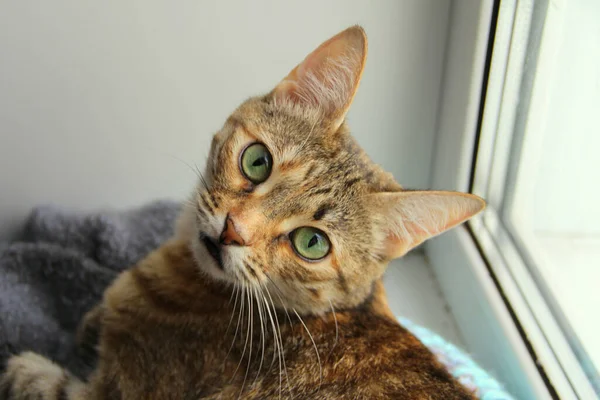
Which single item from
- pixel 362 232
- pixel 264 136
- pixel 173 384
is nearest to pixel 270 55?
pixel 264 136

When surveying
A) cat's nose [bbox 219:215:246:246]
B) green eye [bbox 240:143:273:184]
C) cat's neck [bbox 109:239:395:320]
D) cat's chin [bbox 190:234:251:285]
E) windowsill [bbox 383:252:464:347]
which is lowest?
windowsill [bbox 383:252:464:347]

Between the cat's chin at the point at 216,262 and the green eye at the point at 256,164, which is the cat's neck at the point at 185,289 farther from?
the green eye at the point at 256,164

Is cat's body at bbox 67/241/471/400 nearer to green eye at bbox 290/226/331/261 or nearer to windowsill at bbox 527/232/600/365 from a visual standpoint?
green eye at bbox 290/226/331/261

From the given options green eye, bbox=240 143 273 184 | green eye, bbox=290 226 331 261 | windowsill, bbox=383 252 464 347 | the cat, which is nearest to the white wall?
windowsill, bbox=383 252 464 347

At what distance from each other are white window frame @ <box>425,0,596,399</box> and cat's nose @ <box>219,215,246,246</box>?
735 mm

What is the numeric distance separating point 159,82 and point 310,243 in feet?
2.47

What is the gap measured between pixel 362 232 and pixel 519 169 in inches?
23.9

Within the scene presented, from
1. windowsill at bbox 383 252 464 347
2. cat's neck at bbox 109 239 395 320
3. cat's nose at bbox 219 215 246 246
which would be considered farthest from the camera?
windowsill at bbox 383 252 464 347

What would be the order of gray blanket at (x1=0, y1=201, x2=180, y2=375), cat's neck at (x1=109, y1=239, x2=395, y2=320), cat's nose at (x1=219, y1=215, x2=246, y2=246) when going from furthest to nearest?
gray blanket at (x1=0, y1=201, x2=180, y2=375), cat's neck at (x1=109, y1=239, x2=395, y2=320), cat's nose at (x1=219, y1=215, x2=246, y2=246)

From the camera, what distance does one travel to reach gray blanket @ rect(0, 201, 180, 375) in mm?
1474

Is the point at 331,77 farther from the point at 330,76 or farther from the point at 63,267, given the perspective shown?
the point at 63,267

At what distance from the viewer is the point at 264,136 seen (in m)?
1.12

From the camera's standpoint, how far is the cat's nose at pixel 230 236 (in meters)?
1.02

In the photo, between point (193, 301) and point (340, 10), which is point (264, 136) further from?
point (340, 10)
